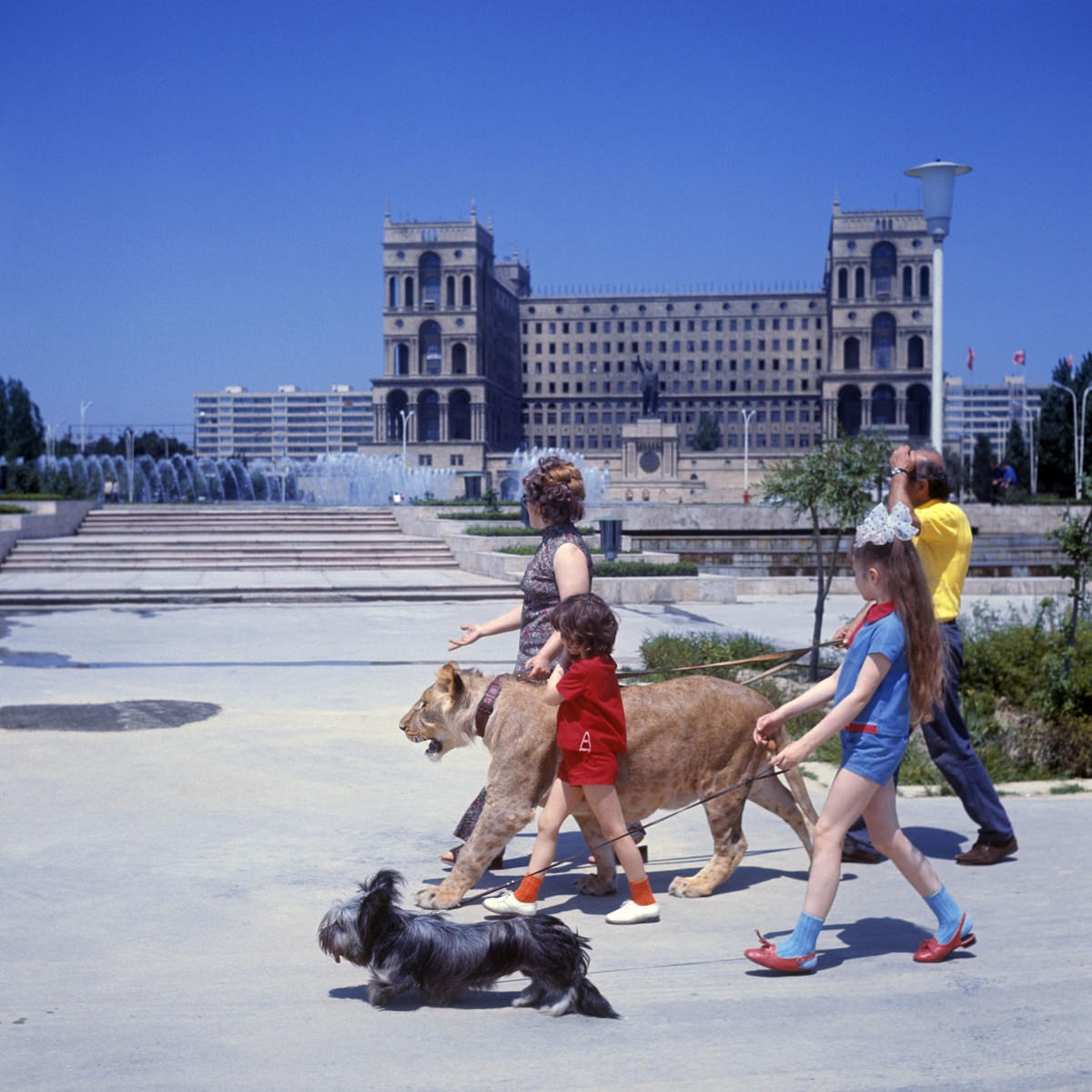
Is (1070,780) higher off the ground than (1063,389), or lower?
lower

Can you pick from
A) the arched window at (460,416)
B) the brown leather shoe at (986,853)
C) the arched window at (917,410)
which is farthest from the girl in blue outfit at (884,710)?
the arched window at (460,416)

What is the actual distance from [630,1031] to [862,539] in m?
1.65

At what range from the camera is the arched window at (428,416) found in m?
118

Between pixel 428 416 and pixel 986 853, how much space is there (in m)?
115

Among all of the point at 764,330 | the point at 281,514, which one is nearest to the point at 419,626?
the point at 281,514

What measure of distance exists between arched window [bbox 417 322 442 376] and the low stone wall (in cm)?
9072

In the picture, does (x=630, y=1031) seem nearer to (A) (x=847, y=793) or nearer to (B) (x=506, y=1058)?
(B) (x=506, y=1058)

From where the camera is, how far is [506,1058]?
3348mm

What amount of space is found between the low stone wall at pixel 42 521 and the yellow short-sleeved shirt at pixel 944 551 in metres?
21.5

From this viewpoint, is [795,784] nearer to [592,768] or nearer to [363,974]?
[592,768]

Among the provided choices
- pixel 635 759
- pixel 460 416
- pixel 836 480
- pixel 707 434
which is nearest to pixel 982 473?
pixel 707 434

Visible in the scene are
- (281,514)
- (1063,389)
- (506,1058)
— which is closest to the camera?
(506,1058)

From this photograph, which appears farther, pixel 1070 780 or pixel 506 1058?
pixel 1070 780

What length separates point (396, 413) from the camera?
11919cm
